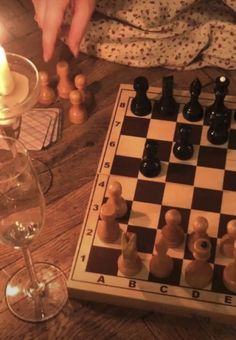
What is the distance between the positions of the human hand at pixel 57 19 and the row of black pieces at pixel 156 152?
0.33 meters

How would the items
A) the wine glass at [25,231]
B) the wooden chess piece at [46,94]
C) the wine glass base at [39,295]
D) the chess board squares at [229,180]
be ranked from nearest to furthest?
1. the wine glass at [25,231]
2. the wine glass base at [39,295]
3. the chess board squares at [229,180]
4. the wooden chess piece at [46,94]

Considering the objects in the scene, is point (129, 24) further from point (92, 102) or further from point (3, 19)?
point (3, 19)

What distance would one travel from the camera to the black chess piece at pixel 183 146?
119 centimetres

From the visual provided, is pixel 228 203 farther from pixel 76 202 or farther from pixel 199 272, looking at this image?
pixel 76 202

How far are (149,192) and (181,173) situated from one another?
0.09m

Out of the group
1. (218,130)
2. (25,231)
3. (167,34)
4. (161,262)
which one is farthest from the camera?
(167,34)

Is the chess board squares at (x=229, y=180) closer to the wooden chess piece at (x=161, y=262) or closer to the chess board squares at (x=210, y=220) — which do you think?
Answer: the chess board squares at (x=210, y=220)

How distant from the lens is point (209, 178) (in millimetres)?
1200

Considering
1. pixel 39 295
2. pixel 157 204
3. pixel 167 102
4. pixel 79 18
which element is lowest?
pixel 39 295

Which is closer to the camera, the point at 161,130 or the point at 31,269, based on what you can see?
the point at 31,269

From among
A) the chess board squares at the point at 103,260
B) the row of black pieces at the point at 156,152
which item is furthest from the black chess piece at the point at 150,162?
the chess board squares at the point at 103,260

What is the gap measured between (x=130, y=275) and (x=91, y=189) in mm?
256

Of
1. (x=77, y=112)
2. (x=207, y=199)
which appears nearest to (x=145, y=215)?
(x=207, y=199)

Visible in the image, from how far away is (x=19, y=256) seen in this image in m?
1.15
